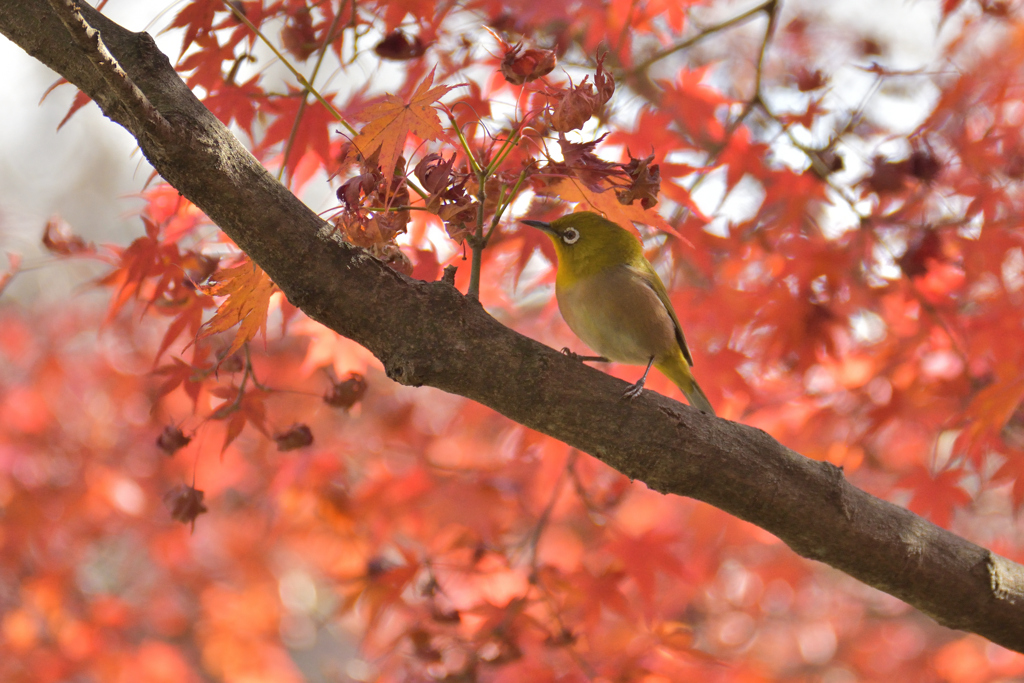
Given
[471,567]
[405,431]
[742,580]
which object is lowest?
[471,567]

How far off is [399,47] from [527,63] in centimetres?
105

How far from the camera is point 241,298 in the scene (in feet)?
6.42

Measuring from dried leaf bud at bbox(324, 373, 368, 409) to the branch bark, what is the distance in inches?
34.7

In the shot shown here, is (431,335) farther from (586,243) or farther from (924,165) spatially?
(924,165)

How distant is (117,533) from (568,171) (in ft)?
18.4

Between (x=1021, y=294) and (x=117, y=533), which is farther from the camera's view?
(x=117, y=533)

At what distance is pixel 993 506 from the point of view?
6.45 meters

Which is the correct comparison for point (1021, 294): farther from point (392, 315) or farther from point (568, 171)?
point (392, 315)

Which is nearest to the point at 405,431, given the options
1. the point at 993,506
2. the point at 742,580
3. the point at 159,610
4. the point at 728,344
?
the point at 728,344

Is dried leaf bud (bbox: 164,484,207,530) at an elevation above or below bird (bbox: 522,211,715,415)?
below

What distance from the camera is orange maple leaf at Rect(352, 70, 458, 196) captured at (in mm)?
1820

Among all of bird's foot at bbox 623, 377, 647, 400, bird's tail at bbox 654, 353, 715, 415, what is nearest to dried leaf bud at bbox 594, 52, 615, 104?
bird's foot at bbox 623, 377, 647, 400

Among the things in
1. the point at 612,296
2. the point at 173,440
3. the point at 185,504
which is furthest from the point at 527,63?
the point at 185,504

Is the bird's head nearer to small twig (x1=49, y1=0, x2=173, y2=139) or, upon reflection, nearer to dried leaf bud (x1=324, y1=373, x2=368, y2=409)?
dried leaf bud (x1=324, y1=373, x2=368, y2=409)
